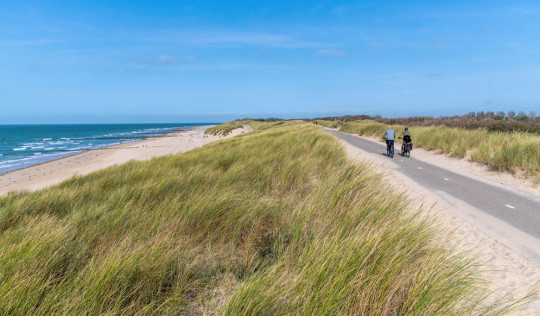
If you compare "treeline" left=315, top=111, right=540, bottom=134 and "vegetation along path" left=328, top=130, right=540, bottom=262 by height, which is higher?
"treeline" left=315, top=111, right=540, bottom=134

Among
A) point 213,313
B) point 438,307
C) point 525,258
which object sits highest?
point 438,307

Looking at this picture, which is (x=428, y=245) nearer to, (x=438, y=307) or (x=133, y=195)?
(x=438, y=307)

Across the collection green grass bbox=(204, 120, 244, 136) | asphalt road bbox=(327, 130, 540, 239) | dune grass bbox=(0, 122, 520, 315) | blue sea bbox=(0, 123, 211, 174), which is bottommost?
blue sea bbox=(0, 123, 211, 174)

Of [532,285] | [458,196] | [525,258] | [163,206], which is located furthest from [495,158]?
[163,206]

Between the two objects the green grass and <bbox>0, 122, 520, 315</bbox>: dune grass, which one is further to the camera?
the green grass

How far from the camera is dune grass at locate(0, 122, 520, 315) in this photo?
6.83 ft

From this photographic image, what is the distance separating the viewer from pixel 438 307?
202 centimetres

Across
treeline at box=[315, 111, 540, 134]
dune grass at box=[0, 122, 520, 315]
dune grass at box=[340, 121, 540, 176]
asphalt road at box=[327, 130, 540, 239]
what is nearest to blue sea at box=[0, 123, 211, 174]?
dune grass at box=[0, 122, 520, 315]

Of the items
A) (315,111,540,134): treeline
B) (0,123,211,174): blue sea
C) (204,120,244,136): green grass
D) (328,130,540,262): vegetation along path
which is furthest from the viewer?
(204,120,244,136): green grass

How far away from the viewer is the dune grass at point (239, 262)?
6.83 feet

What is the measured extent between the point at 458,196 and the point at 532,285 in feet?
13.8

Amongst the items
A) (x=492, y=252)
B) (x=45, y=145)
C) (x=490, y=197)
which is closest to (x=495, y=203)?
(x=490, y=197)

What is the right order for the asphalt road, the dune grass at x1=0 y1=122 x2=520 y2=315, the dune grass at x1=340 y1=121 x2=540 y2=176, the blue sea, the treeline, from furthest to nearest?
the blue sea
the treeline
the dune grass at x1=340 y1=121 x2=540 y2=176
the asphalt road
the dune grass at x1=0 y1=122 x2=520 y2=315

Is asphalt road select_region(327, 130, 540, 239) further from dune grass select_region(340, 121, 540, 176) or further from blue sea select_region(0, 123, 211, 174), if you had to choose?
blue sea select_region(0, 123, 211, 174)
